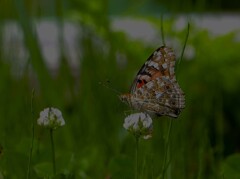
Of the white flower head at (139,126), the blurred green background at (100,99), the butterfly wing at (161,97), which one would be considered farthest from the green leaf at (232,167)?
the white flower head at (139,126)

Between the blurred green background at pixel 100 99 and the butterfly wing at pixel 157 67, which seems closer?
the butterfly wing at pixel 157 67

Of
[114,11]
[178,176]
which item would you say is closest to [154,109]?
[178,176]

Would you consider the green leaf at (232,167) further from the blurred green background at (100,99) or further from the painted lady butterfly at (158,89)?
the painted lady butterfly at (158,89)

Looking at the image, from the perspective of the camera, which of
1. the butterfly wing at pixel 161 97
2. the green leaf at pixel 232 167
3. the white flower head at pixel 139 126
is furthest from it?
the green leaf at pixel 232 167

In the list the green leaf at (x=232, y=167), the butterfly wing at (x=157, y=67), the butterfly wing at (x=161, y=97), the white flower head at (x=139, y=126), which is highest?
the butterfly wing at (x=157, y=67)

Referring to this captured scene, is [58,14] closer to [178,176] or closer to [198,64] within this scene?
[198,64]

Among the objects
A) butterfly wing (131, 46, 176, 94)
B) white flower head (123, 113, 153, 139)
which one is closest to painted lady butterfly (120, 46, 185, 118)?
butterfly wing (131, 46, 176, 94)

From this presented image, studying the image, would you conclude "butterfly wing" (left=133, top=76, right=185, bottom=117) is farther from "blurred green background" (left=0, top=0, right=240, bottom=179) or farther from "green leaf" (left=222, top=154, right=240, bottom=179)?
"green leaf" (left=222, top=154, right=240, bottom=179)

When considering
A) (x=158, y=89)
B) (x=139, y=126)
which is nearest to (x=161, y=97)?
(x=158, y=89)

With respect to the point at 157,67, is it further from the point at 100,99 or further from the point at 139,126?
the point at 100,99
